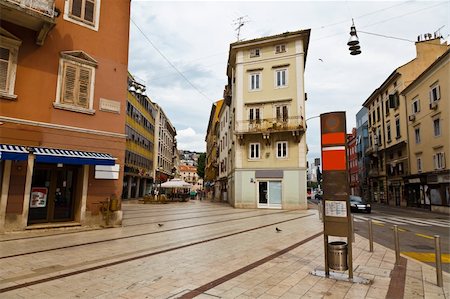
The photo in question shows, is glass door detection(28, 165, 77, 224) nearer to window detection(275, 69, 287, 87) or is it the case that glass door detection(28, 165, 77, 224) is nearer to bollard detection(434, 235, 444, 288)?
bollard detection(434, 235, 444, 288)

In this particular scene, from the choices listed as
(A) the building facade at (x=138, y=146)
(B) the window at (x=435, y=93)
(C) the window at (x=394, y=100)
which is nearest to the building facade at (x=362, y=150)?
(C) the window at (x=394, y=100)

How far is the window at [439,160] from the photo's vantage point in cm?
2702

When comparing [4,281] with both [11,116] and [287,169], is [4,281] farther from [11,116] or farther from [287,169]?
[287,169]

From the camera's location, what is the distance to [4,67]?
35.4 feet

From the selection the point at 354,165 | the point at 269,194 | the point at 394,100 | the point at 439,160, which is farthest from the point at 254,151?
the point at 354,165

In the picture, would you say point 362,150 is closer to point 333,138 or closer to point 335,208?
point 333,138

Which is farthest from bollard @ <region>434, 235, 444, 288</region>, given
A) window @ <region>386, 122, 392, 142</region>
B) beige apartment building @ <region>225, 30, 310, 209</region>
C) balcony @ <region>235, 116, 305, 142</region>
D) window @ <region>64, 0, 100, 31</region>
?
window @ <region>386, 122, 392, 142</region>

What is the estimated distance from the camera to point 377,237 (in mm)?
11383

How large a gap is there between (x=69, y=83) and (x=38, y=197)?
465 cm

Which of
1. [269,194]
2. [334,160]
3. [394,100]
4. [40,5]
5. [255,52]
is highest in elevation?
[255,52]

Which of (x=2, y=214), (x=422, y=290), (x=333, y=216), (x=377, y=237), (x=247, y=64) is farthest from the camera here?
(x=247, y=64)

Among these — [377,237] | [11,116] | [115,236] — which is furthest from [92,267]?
[377,237]

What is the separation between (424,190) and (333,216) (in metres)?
30.0

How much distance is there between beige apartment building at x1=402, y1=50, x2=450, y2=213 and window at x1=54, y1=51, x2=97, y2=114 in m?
28.1
